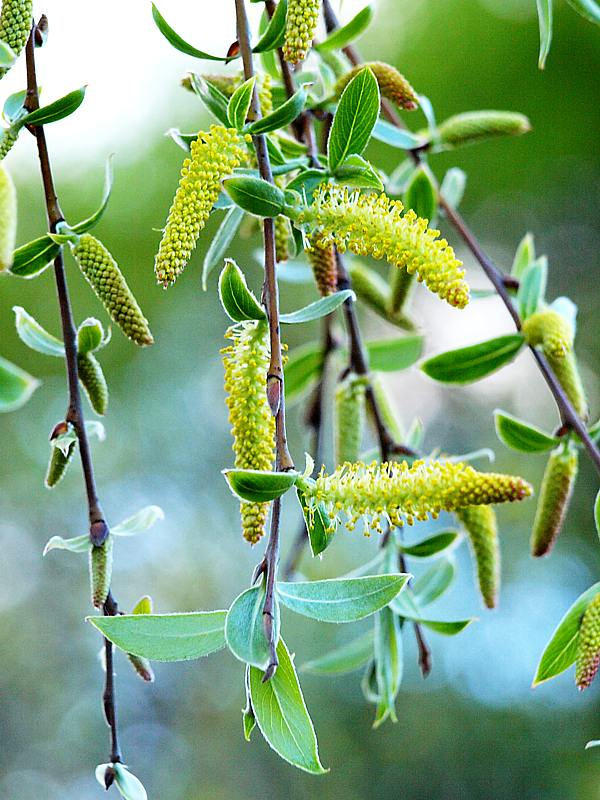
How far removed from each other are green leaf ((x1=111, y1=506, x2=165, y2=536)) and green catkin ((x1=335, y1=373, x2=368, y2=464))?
0.45 ft

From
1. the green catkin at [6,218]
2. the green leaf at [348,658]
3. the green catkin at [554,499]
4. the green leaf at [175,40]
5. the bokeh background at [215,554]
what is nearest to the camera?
the green catkin at [6,218]

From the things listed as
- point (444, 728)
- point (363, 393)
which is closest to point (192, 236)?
point (363, 393)

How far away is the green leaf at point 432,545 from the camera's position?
1.64 feet

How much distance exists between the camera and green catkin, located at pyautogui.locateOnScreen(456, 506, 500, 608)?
48 centimetres

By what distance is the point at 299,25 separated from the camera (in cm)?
32

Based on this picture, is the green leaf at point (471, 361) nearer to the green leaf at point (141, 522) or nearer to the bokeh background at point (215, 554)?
the green leaf at point (141, 522)

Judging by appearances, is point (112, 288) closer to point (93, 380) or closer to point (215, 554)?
point (93, 380)

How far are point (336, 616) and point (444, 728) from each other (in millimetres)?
1922

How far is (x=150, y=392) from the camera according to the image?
2.15m

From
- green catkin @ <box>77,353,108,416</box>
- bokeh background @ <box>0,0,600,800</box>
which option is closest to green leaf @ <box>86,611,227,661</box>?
green catkin @ <box>77,353,108,416</box>

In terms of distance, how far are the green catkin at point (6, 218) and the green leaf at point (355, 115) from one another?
0.13 m

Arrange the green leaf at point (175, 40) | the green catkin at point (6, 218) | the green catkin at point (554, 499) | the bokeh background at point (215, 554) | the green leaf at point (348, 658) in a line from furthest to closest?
the bokeh background at point (215, 554) → the green leaf at point (348, 658) → the green catkin at point (554, 499) → the green leaf at point (175, 40) → the green catkin at point (6, 218)

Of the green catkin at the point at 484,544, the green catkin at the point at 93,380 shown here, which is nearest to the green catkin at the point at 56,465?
the green catkin at the point at 93,380

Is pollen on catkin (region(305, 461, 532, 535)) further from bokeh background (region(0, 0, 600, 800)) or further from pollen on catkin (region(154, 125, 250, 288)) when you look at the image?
bokeh background (region(0, 0, 600, 800))
